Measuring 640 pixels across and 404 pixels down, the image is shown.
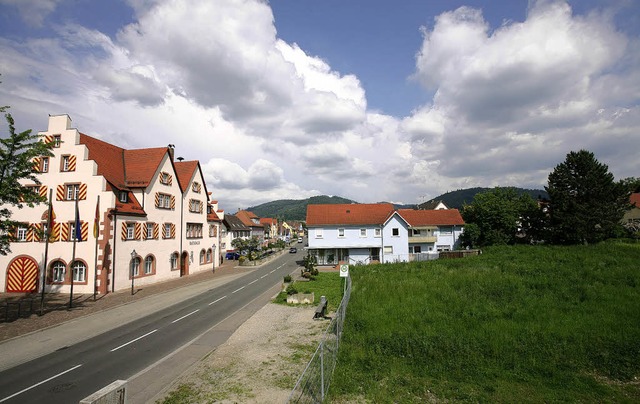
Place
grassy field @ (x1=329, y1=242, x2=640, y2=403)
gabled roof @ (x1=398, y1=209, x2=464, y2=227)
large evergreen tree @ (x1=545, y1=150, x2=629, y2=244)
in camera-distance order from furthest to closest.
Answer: gabled roof @ (x1=398, y1=209, x2=464, y2=227), large evergreen tree @ (x1=545, y1=150, x2=629, y2=244), grassy field @ (x1=329, y1=242, x2=640, y2=403)

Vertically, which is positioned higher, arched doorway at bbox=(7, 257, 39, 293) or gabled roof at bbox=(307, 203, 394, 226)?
gabled roof at bbox=(307, 203, 394, 226)

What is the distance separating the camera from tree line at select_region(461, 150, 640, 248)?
44125mm

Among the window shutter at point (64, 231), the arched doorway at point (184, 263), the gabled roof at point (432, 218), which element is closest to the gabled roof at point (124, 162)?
the window shutter at point (64, 231)

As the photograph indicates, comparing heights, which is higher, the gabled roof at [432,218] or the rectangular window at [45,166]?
the rectangular window at [45,166]

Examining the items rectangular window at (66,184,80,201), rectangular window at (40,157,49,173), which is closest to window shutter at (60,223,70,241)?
rectangular window at (66,184,80,201)

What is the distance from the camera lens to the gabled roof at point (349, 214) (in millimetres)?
46406

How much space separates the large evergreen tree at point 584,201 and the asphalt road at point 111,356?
44.2m

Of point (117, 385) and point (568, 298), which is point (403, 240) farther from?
point (117, 385)

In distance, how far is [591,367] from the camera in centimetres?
1152

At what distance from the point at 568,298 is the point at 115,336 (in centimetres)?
2359

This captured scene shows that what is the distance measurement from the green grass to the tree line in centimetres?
2926

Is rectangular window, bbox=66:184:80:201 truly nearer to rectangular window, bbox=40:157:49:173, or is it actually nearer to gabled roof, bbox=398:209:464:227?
rectangular window, bbox=40:157:49:173

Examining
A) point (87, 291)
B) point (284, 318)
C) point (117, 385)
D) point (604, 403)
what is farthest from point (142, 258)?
point (604, 403)

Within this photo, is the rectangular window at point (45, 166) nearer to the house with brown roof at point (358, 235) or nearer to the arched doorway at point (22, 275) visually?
the arched doorway at point (22, 275)
